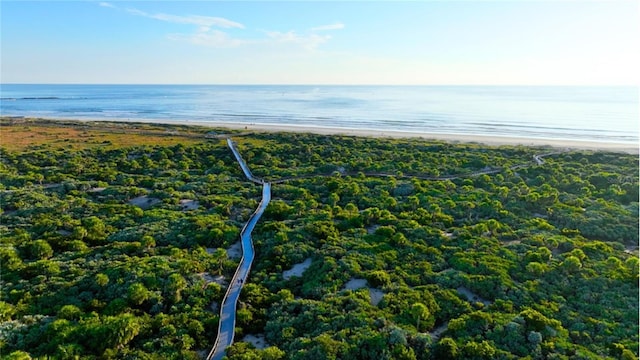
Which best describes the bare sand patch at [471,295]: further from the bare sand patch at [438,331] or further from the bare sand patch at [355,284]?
the bare sand patch at [355,284]

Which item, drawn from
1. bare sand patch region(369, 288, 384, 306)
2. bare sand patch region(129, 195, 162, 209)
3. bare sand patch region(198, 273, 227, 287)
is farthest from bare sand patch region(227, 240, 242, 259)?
bare sand patch region(129, 195, 162, 209)

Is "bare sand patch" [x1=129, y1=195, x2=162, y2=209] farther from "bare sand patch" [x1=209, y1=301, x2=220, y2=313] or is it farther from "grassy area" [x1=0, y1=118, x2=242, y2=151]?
"grassy area" [x1=0, y1=118, x2=242, y2=151]

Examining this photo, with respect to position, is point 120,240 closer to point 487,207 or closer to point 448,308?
point 448,308

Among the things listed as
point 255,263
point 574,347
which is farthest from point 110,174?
point 574,347

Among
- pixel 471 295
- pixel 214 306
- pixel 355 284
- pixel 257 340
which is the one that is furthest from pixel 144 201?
pixel 471 295

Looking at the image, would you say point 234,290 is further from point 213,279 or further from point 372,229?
point 372,229

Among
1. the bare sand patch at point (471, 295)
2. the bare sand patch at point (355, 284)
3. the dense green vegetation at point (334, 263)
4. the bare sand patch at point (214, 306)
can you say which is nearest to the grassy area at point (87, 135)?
the dense green vegetation at point (334, 263)
